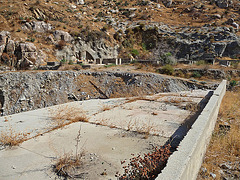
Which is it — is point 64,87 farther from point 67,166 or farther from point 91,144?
point 67,166

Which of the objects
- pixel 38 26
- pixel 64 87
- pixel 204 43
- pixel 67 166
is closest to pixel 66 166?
pixel 67 166

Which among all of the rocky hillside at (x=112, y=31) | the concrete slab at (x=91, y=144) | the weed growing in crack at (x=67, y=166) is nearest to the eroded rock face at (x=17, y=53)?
the rocky hillside at (x=112, y=31)

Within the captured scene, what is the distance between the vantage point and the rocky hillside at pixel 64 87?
39.2ft

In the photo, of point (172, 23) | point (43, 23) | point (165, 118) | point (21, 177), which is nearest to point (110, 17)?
point (172, 23)

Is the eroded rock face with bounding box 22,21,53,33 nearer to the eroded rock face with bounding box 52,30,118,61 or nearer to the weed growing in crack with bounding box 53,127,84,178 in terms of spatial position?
the eroded rock face with bounding box 52,30,118,61

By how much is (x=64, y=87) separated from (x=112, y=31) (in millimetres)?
26183

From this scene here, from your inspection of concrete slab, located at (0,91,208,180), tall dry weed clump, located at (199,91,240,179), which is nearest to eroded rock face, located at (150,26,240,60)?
tall dry weed clump, located at (199,91,240,179)

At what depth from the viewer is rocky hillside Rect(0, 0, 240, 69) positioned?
24.9 metres

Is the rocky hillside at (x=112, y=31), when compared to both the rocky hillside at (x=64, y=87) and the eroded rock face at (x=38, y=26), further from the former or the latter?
the rocky hillside at (x=64, y=87)

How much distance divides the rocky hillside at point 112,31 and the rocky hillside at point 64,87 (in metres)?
8.43

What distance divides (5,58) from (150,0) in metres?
44.8

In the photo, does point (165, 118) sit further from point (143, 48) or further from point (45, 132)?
point (143, 48)

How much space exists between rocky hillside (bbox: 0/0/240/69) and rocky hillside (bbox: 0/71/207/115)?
843 centimetres

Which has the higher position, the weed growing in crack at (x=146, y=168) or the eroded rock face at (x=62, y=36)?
→ the eroded rock face at (x=62, y=36)
